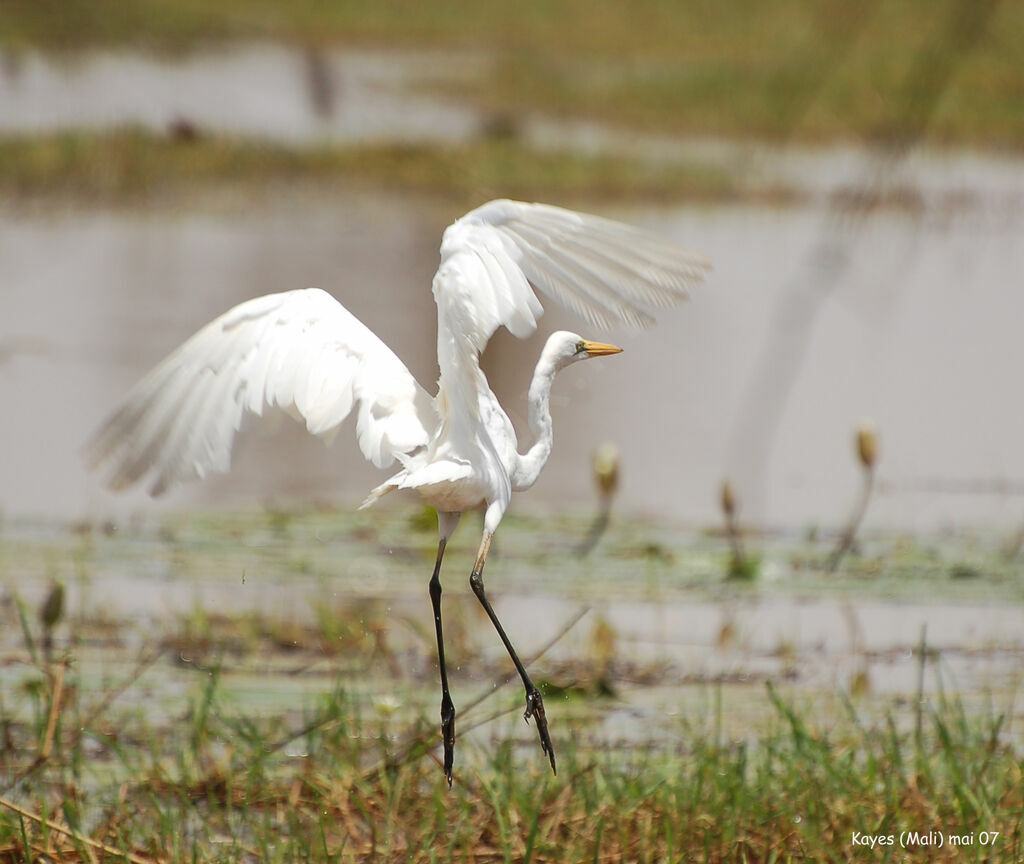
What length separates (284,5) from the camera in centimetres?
1234

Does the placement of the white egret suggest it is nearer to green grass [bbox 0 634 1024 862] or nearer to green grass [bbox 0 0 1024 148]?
green grass [bbox 0 634 1024 862]

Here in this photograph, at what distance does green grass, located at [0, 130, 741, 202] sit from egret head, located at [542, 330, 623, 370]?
6.73m

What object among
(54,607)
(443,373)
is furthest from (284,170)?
(443,373)

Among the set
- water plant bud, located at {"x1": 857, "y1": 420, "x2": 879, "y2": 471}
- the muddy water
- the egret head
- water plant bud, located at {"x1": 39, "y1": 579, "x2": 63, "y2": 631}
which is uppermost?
the muddy water

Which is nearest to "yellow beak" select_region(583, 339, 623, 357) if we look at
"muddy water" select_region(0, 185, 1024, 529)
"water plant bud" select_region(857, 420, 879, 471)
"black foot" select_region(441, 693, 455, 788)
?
"black foot" select_region(441, 693, 455, 788)

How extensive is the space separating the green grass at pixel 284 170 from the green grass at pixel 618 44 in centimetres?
55

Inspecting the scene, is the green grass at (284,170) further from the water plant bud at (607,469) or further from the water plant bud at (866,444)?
the water plant bud at (866,444)

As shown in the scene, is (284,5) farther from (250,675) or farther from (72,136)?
(250,675)

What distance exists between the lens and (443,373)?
2.21m

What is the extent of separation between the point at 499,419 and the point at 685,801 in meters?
0.73

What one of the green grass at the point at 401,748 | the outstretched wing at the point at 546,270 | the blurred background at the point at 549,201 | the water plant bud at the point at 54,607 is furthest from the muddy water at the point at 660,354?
the outstretched wing at the point at 546,270

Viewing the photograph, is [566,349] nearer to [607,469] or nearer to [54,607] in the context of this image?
[54,607]

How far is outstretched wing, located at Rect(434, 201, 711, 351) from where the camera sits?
220cm

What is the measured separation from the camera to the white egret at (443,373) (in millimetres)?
2219
